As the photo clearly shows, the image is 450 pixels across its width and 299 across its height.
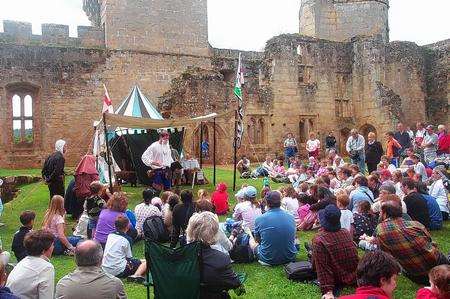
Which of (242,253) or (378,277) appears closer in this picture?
(378,277)

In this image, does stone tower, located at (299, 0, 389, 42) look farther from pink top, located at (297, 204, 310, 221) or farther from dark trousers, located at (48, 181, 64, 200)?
pink top, located at (297, 204, 310, 221)

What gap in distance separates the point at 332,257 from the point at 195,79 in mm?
19512

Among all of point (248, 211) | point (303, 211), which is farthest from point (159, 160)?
point (248, 211)

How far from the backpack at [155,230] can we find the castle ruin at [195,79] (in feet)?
52.4

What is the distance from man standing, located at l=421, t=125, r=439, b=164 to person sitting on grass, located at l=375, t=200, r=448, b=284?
1025 centimetres

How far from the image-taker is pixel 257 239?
869cm

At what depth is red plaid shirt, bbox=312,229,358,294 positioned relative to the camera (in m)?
6.62

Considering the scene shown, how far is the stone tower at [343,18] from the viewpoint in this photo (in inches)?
1465

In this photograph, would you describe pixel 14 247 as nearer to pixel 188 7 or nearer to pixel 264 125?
pixel 264 125

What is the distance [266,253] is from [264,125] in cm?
2060

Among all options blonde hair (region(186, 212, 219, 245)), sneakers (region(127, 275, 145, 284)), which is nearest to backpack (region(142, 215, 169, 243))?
sneakers (region(127, 275, 145, 284))

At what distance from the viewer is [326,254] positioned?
6652 millimetres

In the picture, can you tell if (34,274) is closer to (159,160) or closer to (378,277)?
(378,277)

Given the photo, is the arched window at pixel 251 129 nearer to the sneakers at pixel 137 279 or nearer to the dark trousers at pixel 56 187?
the dark trousers at pixel 56 187
